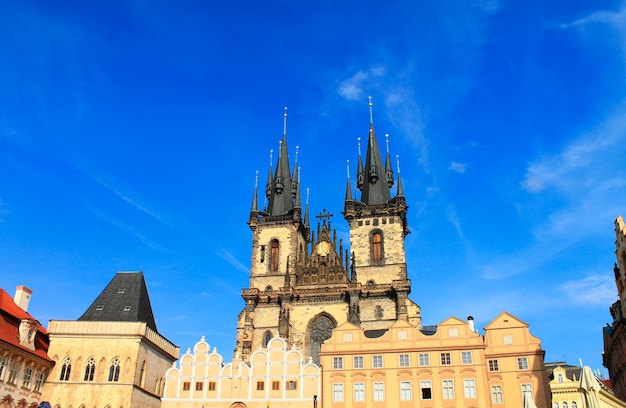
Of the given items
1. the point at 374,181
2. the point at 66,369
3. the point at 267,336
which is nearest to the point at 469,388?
the point at 267,336

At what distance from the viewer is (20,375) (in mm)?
35875

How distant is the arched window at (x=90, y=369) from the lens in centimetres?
3858

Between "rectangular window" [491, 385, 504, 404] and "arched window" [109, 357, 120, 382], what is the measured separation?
24169 mm

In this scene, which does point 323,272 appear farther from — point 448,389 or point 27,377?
point 27,377

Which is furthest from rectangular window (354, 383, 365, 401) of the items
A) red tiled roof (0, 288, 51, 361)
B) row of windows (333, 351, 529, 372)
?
red tiled roof (0, 288, 51, 361)

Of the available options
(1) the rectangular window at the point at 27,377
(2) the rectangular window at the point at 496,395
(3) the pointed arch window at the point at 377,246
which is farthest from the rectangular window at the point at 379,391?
(1) the rectangular window at the point at 27,377

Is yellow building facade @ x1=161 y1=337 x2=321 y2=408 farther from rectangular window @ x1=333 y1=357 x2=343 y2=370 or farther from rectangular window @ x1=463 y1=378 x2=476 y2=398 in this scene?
rectangular window @ x1=463 y1=378 x2=476 y2=398

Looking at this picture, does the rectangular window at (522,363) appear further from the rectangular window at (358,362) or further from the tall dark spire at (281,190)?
the tall dark spire at (281,190)

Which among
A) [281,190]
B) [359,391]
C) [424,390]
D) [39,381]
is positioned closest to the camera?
[424,390]

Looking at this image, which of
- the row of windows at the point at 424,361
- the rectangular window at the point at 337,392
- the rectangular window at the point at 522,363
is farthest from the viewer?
the rectangular window at the point at 337,392

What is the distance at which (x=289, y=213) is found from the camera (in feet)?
205

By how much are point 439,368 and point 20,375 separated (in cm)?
2620

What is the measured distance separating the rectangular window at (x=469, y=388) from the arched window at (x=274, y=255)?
88.6 ft

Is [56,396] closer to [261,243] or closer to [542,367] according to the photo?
[261,243]
